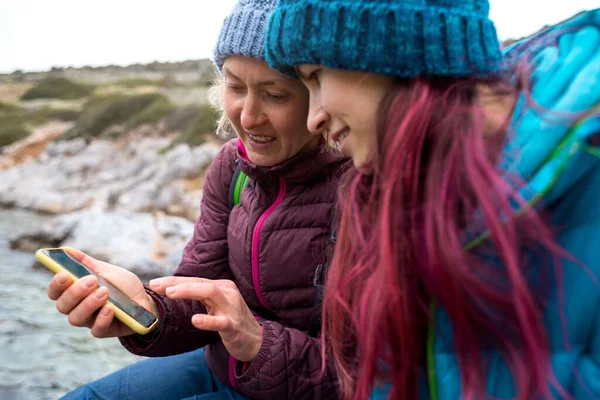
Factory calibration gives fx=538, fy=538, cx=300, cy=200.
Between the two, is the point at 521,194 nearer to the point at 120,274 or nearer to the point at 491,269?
the point at 491,269

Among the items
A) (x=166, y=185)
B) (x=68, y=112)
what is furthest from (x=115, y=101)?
(x=166, y=185)

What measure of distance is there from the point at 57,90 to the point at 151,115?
12094mm

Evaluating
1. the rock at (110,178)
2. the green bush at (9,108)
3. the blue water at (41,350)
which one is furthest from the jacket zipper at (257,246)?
the green bush at (9,108)

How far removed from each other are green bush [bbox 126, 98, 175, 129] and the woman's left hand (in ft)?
67.5

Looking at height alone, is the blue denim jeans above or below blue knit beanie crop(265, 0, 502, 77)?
below

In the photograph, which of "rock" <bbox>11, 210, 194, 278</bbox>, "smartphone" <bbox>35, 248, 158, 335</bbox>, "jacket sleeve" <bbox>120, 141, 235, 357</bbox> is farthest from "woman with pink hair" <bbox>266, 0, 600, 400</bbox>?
"rock" <bbox>11, 210, 194, 278</bbox>

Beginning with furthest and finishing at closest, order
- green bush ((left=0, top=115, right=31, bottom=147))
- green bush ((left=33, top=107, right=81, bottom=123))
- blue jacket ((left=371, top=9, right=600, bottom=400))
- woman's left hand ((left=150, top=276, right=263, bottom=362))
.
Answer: green bush ((left=33, top=107, right=81, bottom=123)) → green bush ((left=0, top=115, right=31, bottom=147)) → woman's left hand ((left=150, top=276, right=263, bottom=362)) → blue jacket ((left=371, top=9, right=600, bottom=400))

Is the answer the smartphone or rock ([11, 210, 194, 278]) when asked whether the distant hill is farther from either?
the smartphone

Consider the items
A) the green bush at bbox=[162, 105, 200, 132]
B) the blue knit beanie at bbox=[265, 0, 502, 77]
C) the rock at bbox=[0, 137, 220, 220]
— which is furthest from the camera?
the green bush at bbox=[162, 105, 200, 132]

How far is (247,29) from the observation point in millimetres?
1992

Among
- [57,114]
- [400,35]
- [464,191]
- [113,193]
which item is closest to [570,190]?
[464,191]

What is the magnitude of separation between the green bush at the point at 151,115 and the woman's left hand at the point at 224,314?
20569 mm

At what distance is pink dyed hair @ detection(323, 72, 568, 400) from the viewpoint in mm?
1213

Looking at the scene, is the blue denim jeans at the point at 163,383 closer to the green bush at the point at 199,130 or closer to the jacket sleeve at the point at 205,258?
the jacket sleeve at the point at 205,258
